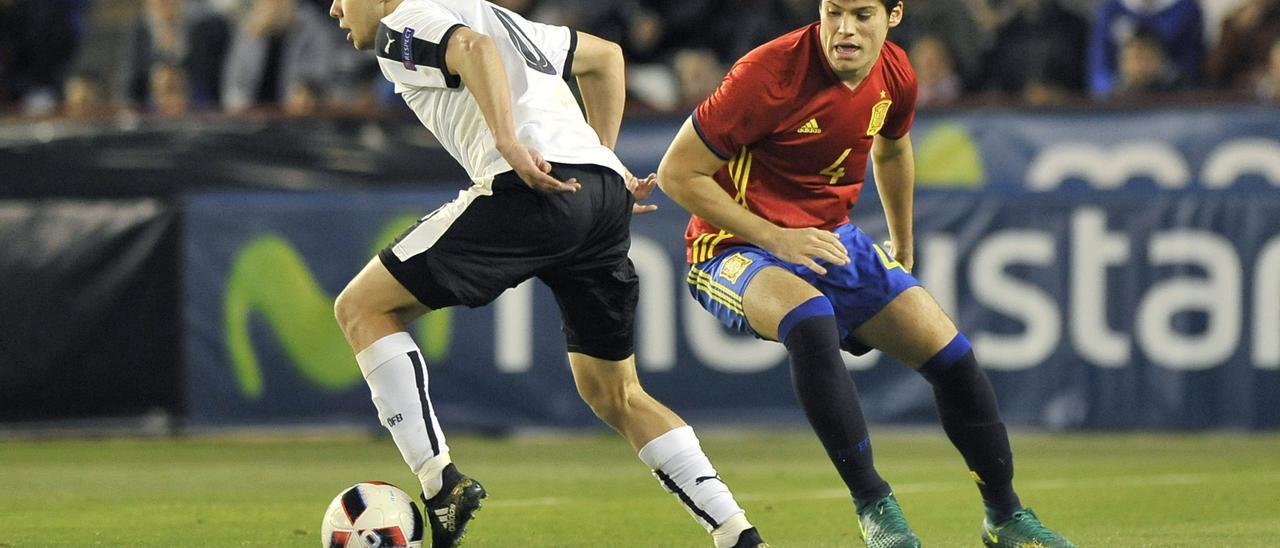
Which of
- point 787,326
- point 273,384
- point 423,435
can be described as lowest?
point 273,384

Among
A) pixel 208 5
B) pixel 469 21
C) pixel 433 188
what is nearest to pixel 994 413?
pixel 469 21

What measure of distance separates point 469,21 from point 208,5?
35.0 feet

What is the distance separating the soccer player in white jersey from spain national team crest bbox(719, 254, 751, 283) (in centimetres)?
35

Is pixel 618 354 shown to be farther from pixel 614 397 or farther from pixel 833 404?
pixel 833 404

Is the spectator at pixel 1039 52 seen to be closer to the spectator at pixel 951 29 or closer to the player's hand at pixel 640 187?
the spectator at pixel 951 29

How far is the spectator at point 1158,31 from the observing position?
42.4ft

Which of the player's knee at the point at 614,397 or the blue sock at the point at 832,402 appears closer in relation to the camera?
the blue sock at the point at 832,402

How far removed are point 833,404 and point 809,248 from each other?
51cm

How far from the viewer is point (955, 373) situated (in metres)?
5.75

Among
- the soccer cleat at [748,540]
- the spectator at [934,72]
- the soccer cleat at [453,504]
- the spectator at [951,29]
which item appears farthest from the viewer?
the spectator at [951,29]

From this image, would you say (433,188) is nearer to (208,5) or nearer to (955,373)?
(208,5)

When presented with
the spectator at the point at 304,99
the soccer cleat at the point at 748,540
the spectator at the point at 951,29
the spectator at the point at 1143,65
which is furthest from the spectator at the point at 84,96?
the soccer cleat at the point at 748,540

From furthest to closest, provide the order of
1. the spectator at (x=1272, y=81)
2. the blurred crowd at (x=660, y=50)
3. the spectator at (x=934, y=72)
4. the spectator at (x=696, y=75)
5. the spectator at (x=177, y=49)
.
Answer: the spectator at (x=177, y=49), the spectator at (x=696, y=75), the spectator at (x=934, y=72), the blurred crowd at (x=660, y=50), the spectator at (x=1272, y=81)

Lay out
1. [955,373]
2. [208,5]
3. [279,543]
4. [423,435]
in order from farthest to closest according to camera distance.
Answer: [208,5]
[279,543]
[955,373]
[423,435]
